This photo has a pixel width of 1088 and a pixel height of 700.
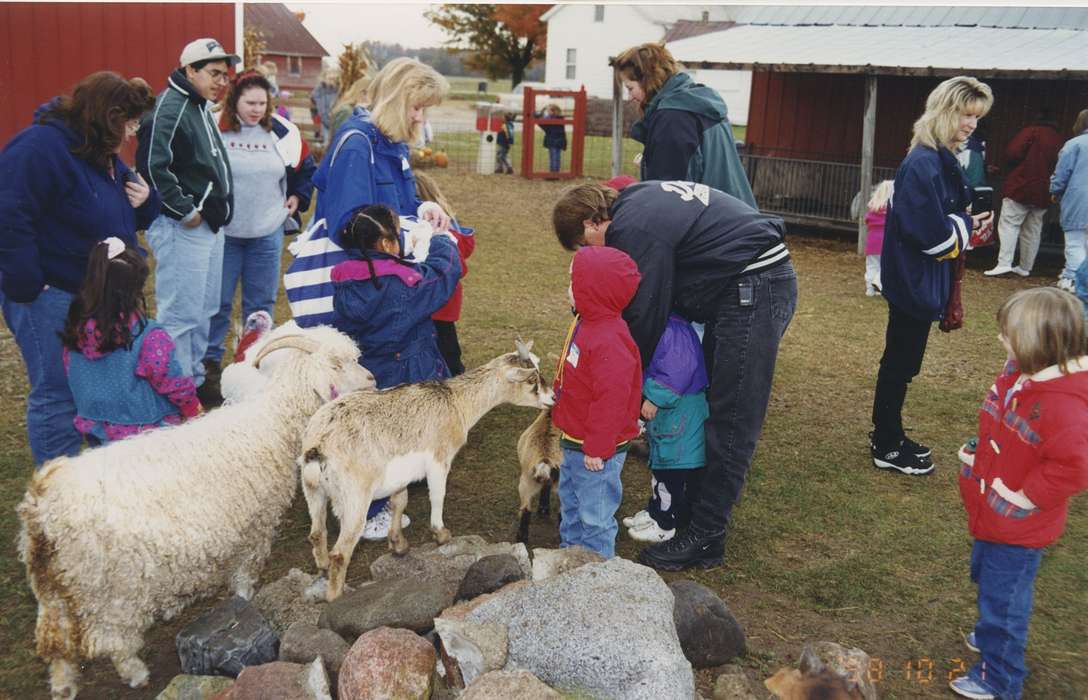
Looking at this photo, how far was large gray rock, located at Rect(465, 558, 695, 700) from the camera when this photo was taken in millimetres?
3023

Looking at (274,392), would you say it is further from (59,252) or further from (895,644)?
(895,644)

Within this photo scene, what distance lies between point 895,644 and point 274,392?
10.2 ft

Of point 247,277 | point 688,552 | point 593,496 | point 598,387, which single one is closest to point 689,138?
point 598,387

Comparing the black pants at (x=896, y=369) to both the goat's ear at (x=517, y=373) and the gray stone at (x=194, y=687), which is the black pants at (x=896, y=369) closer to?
the goat's ear at (x=517, y=373)

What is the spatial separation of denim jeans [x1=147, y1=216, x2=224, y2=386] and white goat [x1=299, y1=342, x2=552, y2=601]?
83.4 inches

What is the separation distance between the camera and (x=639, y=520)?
16.5ft

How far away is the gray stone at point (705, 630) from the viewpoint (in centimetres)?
359

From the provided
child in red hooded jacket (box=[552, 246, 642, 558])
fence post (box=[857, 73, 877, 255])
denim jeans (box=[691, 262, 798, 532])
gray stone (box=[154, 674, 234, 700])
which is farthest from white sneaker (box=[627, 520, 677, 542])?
fence post (box=[857, 73, 877, 255])

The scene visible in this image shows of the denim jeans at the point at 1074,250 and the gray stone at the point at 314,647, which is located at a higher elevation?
the denim jeans at the point at 1074,250

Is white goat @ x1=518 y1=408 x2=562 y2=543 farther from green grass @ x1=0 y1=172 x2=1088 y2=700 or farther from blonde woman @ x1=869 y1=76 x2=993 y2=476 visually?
blonde woman @ x1=869 y1=76 x2=993 y2=476

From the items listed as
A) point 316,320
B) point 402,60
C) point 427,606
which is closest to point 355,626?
A: point 427,606

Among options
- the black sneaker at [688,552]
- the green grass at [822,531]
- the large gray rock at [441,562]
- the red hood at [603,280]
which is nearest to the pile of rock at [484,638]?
the large gray rock at [441,562]

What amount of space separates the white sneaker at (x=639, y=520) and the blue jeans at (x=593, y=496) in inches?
27.1

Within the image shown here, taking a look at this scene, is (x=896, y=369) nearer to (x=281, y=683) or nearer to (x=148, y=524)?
(x=281, y=683)
